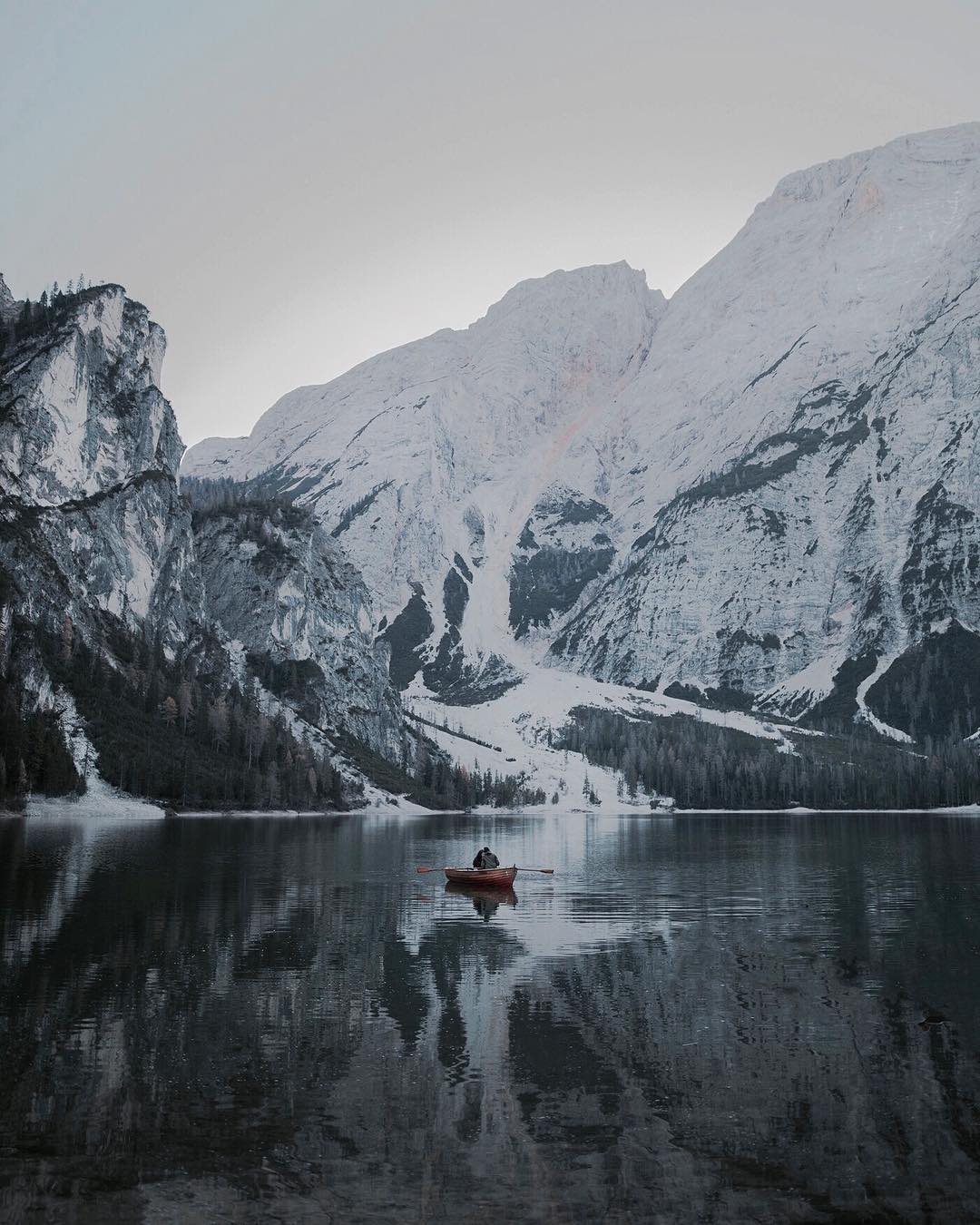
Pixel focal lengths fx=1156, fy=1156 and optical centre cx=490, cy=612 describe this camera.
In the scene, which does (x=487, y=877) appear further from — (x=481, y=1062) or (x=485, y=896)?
(x=481, y=1062)

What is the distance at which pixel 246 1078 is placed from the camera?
2941 centimetres

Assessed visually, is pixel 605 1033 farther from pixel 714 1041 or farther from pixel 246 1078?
pixel 246 1078

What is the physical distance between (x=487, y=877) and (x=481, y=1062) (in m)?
52.6

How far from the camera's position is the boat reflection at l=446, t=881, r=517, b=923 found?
241ft

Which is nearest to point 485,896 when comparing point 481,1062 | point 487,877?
point 487,877

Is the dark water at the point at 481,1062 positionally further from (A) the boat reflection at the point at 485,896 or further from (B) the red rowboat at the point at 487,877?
(B) the red rowboat at the point at 487,877

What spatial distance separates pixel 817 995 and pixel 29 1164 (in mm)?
28670

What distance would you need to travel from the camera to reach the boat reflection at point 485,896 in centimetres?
7331

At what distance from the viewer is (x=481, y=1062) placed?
31734 millimetres

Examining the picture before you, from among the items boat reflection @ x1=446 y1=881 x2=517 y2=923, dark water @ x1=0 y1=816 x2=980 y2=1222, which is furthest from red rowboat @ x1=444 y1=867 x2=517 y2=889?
dark water @ x1=0 y1=816 x2=980 y2=1222

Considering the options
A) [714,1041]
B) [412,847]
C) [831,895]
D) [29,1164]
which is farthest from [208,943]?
[412,847]

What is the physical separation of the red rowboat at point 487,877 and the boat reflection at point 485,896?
212mm

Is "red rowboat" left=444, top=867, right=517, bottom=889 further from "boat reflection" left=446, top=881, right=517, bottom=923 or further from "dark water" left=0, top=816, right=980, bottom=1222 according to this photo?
"dark water" left=0, top=816, right=980, bottom=1222

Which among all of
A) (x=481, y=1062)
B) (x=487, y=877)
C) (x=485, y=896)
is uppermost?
(x=487, y=877)
